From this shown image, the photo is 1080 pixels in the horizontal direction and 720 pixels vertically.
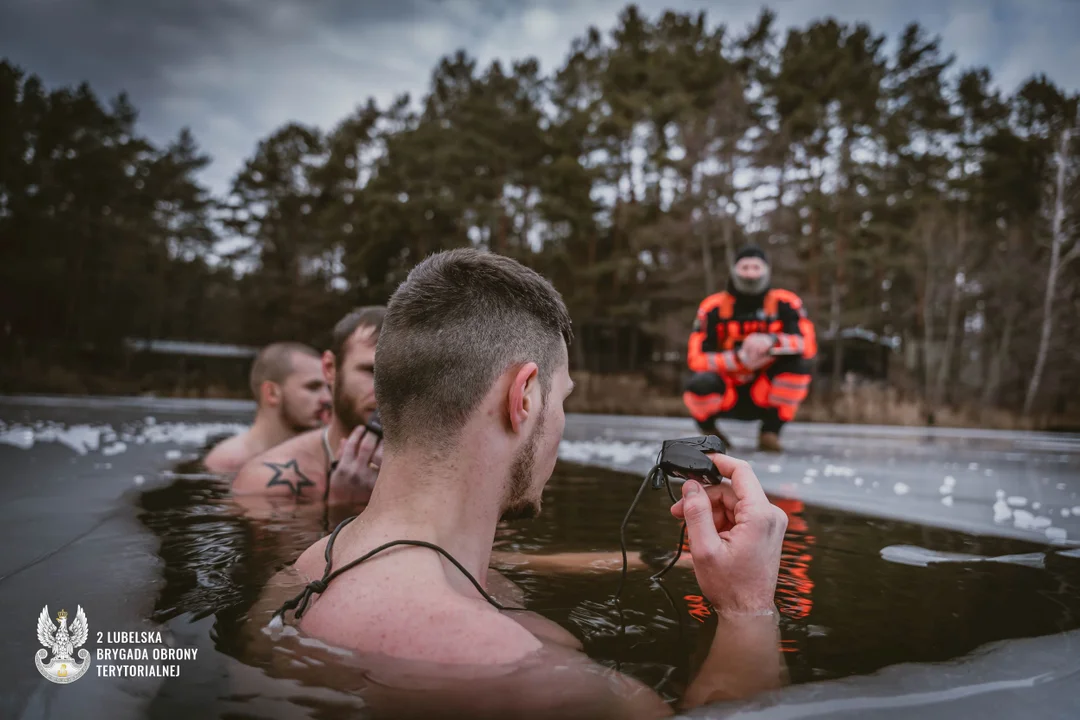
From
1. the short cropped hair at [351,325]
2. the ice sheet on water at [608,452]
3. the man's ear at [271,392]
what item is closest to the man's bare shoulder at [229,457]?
the man's ear at [271,392]

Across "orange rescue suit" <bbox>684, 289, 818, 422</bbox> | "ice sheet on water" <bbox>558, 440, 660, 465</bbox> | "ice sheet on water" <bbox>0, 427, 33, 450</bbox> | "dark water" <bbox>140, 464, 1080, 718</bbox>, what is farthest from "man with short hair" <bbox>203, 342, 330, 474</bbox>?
"orange rescue suit" <bbox>684, 289, 818, 422</bbox>

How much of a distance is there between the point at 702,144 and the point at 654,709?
1965cm

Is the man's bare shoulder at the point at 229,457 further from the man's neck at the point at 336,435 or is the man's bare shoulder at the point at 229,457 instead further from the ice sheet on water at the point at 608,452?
the ice sheet on water at the point at 608,452

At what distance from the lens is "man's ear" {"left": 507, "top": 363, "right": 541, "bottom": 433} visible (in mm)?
1512

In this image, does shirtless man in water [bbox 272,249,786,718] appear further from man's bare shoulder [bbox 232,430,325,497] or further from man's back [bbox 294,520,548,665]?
man's bare shoulder [bbox 232,430,325,497]

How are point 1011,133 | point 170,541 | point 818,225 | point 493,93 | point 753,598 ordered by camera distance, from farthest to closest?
point 493,93 → point 818,225 → point 1011,133 → point 170,541 → point 753,598

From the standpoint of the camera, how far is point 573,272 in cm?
2333

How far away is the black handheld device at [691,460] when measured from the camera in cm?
174

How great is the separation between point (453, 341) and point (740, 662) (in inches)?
36.1

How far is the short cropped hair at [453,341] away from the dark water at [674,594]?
1.88 ft

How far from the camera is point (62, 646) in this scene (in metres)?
1.46

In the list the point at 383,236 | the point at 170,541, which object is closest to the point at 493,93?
the point at 383,236

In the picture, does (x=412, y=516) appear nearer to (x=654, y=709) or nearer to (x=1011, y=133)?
(x=654, y=709)

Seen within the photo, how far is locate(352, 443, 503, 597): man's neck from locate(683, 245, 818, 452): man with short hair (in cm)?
511
